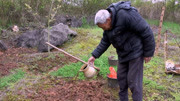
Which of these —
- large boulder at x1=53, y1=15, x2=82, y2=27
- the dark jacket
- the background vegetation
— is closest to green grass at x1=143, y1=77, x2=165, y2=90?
the dark jacket

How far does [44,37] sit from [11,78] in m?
2.39

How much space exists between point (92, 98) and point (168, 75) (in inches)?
92.8

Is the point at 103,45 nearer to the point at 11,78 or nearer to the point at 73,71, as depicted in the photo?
the point at 73,71

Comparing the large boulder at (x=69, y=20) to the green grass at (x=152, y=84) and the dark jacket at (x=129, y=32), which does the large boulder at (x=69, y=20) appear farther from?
the dark jacket at (x=129, y=32)

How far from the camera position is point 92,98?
3.24 meters

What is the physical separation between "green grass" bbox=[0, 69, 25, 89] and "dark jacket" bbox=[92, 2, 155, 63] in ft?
8.20

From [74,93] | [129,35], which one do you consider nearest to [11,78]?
[74,93]

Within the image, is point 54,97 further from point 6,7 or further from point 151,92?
point 6,7

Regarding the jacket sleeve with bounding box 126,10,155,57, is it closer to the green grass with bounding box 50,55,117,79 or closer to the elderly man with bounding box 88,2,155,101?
the elderly man with bounding box 88,2,155,101

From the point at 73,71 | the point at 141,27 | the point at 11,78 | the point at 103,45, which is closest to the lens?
the point at 141,27

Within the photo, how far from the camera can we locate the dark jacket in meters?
2.30

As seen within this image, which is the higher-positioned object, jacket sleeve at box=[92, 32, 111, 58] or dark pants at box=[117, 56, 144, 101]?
jacket sleeve at box=[92, 32, 111, 58]

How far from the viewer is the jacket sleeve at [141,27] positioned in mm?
2281

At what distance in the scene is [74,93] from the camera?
3.38 meters
